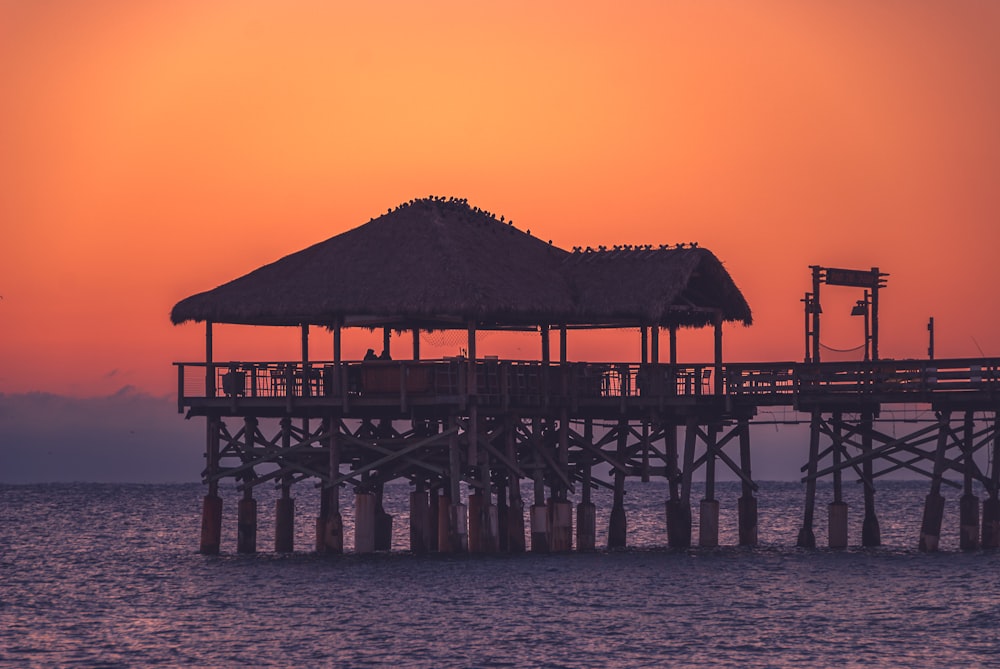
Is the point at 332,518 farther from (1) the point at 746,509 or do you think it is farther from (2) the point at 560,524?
(1) the point at 746,509

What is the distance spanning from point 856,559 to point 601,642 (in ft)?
50.6

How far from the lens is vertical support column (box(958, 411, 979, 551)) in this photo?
1932 inches

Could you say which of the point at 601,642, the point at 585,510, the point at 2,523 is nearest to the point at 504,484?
the point at 585,510

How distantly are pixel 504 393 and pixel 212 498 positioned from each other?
8.57 m

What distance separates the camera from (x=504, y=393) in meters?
47.1

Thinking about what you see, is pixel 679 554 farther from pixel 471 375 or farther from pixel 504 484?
pixel 471 375

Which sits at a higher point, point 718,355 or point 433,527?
point 718,355

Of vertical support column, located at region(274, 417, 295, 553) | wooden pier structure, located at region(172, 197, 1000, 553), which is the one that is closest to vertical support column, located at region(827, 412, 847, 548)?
wooden pier structure, located at region(172, 197, 1000, 553)

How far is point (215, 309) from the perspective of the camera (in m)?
48.8

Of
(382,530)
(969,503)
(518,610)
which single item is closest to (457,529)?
(518,610)

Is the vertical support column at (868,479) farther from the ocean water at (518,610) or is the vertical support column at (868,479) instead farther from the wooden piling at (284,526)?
the wooden piling at (284,526)

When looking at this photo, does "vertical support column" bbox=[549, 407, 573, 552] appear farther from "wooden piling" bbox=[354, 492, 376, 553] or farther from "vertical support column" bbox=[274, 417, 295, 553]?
"vertical support column" bbox=[274, 417, 295, 553]

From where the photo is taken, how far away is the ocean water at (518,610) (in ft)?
116

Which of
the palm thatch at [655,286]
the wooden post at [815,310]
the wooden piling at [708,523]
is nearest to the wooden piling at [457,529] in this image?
the palm thatch at [655,286]
